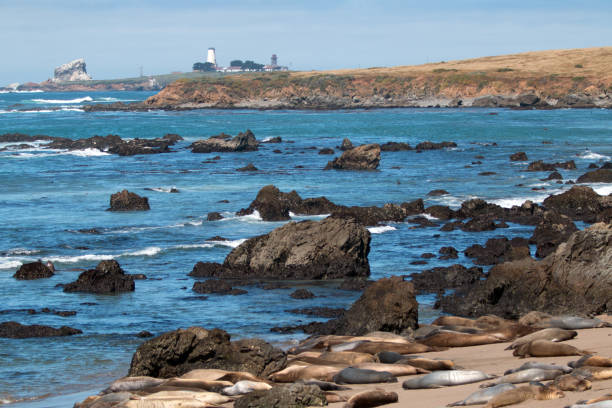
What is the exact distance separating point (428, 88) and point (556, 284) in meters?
137

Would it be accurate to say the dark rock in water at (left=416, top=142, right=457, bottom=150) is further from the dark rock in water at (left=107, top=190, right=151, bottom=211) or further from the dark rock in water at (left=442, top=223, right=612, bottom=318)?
the dark rock in water at (left=442, top=223, right=612, bottom=318)

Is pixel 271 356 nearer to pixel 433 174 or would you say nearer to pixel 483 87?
pixel 433 174

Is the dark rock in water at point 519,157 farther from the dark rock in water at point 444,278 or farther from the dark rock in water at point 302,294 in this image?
the dark rock in water at point 302,294

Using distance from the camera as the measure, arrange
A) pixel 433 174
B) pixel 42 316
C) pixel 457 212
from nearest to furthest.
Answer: pixel 42 316, pixel 457 212, pixel 433 174

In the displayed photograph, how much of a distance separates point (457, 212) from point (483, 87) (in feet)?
378

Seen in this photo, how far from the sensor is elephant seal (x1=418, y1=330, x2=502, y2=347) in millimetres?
14312

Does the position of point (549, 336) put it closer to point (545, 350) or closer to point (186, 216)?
point (545, 350)

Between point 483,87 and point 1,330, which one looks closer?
point 1,330

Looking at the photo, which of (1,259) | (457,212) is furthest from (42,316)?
(457,212)

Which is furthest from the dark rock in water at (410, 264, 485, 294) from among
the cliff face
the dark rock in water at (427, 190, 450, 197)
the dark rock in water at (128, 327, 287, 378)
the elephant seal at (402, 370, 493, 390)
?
the cliff face

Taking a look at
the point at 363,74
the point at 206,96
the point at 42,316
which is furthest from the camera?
the point at 363,74

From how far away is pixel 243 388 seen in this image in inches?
441

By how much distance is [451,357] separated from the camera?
1330cm

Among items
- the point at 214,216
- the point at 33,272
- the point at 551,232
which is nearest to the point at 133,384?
the point at 33,272
